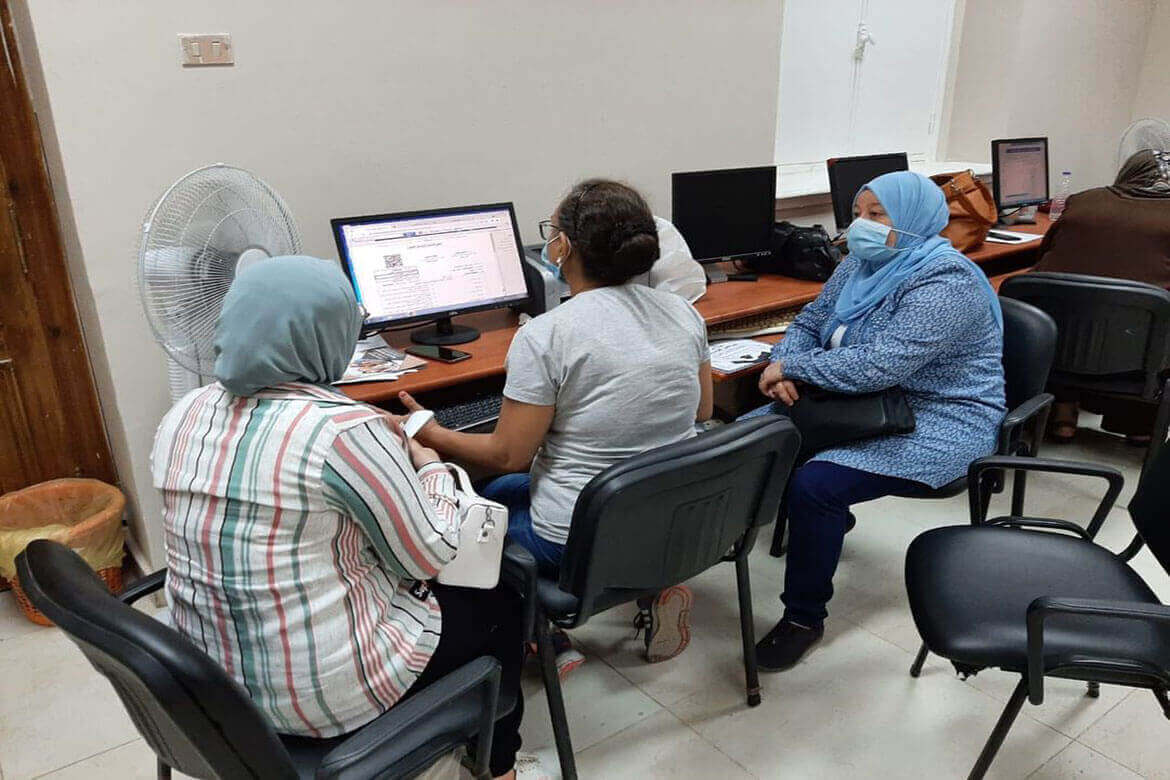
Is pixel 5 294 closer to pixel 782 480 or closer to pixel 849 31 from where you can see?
pixel 782 480

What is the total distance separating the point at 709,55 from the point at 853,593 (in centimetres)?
192

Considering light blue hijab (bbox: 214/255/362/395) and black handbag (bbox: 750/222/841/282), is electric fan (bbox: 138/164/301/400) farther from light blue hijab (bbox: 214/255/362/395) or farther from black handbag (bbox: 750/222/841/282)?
black handbag (bbox: 750/222/841/282)

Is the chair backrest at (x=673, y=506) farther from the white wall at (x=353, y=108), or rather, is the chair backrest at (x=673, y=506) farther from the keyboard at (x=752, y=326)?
the white wall at (x=353, y=108)

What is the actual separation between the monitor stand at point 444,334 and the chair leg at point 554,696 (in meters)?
0.92

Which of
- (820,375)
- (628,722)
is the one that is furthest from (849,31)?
(628,722)

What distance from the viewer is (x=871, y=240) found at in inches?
77.9

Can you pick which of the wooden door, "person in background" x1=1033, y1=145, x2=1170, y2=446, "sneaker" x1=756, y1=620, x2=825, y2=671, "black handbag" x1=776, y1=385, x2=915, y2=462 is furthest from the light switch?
"person in background" x1=1033, y1=145, x2=1170, y2=446

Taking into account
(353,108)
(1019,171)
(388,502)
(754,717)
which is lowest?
(754,717)

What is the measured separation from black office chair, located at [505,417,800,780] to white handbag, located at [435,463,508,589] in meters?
0.13

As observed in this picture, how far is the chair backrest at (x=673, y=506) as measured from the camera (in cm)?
127

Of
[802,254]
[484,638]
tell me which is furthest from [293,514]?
[802,254]

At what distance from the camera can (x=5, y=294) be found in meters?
2.07

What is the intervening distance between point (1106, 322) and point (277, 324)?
7.91ft

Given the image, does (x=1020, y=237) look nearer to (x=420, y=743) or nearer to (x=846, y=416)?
(x=846, y=416)
